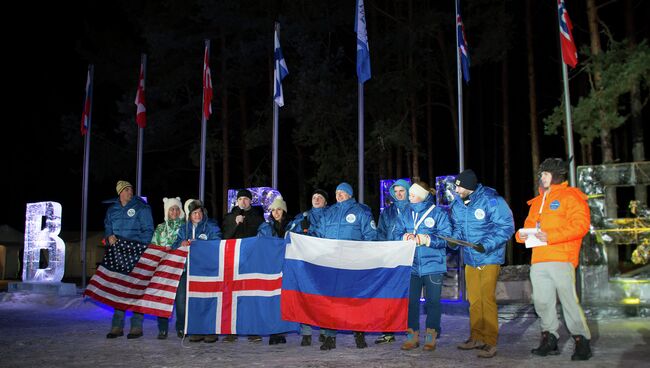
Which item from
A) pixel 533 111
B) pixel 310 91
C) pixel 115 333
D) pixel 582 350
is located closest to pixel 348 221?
pixel 582 350

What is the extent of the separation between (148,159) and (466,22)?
69.0 ft

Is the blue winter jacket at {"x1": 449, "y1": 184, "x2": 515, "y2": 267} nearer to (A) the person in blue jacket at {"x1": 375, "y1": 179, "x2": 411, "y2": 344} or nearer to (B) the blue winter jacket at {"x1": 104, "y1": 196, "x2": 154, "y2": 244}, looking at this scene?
(A) the person in blue jacket at {"x1": 375, "y1": 179, "x2": 411, "y2": 344}

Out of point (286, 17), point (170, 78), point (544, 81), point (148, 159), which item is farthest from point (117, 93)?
point (544, 81)

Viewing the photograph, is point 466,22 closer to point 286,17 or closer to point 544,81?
point 286,17

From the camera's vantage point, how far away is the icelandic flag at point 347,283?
766 centimetres

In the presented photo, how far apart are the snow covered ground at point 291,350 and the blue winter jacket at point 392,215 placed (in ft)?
4.37

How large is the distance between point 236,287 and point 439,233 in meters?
2.66

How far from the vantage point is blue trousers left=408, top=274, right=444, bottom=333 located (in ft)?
24.7

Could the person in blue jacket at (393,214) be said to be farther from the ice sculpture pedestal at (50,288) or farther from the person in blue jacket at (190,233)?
the ice sculpture pedestal at (50,288)

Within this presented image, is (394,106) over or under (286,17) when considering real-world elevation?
under

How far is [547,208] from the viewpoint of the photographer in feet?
22.5

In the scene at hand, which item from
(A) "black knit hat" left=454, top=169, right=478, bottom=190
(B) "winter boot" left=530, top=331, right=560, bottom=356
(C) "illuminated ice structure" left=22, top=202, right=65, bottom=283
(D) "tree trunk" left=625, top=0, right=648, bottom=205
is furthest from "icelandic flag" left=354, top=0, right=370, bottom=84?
(C) "illuminated ice structure" left=22, top=202, right=65, bottom=283

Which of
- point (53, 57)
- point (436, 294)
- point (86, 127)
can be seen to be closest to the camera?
point (436, 294)

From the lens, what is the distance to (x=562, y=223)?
22.1 feet
